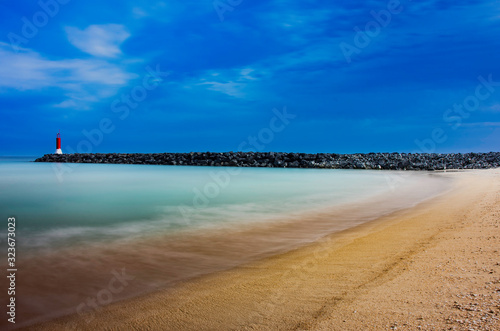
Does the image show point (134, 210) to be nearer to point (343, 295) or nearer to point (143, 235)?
point (143, 235)

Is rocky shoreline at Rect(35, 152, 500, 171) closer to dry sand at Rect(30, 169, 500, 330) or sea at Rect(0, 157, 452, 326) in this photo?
sea at Rect(0, 157, 452, 326)

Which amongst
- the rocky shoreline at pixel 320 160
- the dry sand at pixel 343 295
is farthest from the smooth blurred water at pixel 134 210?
the rocky shoreline at pixel 320 160

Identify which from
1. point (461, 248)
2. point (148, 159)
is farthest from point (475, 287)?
point (148, 159)

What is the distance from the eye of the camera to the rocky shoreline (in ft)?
87.5

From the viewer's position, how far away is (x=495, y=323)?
183 centimetres

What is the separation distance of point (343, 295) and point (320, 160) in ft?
91.3

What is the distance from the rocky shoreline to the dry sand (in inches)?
967

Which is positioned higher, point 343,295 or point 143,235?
point 343,295

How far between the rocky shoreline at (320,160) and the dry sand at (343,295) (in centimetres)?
2456

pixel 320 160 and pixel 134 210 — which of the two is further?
pixel 320 160

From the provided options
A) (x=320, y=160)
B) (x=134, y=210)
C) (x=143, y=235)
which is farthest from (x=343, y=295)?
(x=320, y=160)

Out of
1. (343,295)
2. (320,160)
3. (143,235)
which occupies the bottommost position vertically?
(143,235)

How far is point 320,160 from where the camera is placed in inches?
1170

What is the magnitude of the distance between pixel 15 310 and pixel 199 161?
3026 centimetres
